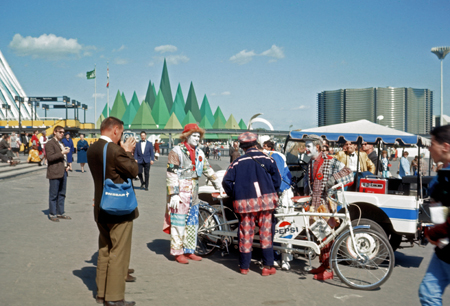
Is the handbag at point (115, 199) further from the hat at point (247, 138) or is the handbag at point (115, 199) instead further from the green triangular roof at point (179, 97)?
the green triangular roof at point (179, 97)

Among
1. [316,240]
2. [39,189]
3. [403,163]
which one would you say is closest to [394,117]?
[403,163]

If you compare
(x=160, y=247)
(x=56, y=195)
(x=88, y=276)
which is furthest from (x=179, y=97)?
(x=88, y=276)

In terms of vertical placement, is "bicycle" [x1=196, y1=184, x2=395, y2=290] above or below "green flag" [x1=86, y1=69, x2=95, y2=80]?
below

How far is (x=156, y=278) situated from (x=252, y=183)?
5.25ft

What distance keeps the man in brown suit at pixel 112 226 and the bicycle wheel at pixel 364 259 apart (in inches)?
93.9

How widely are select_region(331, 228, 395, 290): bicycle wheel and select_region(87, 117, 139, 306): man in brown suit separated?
2386mm

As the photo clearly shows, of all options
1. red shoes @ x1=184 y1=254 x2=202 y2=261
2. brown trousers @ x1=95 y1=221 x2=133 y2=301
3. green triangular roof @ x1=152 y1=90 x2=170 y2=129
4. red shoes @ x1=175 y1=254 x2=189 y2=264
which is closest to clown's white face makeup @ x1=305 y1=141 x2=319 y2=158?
red shoes @ x1=184 y1=254 x2=202 y2=261

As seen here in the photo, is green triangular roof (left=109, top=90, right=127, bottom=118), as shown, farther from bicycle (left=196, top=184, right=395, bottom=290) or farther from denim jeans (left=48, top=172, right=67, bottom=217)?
bicycle (left=196, top=184, right=395, bottom=290)

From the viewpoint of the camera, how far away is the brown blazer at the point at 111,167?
151 inches

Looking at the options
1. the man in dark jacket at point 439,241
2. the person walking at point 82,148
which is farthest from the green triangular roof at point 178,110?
the man in dark jacket at point 439,241

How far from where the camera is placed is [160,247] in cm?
638

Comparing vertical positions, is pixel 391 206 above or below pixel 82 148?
below

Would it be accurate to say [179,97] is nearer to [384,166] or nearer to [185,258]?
[384,166]

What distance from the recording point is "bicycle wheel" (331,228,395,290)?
4609 mm
